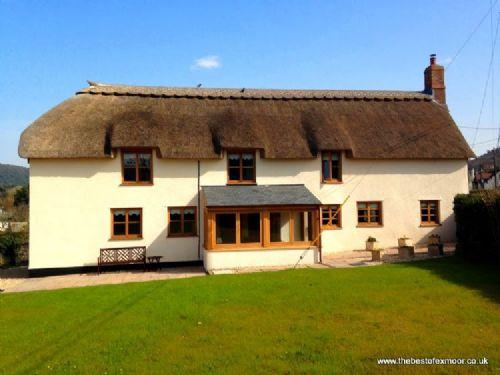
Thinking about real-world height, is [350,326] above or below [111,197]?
below

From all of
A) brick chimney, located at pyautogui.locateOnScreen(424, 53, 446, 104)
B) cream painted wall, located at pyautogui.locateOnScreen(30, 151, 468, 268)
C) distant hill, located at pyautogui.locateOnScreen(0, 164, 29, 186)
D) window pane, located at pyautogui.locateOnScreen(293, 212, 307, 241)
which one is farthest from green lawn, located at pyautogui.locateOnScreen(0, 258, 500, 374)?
distant hill, located at pyautogui.locateOnScreen(0, 164, 29, 186)

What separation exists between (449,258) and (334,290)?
7.45 meters

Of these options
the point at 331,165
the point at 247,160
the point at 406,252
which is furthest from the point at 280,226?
the point at 406,252

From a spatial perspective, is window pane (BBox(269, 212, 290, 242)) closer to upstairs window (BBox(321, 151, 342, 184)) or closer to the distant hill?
upstairs window (BBox(321, 151, 342, 184))

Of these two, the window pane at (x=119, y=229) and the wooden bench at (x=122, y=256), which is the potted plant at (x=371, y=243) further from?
the window pane at (x=119, y=229)

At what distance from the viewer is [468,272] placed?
44.6 feet

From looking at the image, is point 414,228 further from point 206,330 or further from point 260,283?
point 206,330

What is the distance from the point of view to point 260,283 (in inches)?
521

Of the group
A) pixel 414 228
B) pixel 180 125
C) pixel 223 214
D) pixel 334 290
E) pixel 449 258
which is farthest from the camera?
pixel 414 228

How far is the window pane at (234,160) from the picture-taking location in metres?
19.4

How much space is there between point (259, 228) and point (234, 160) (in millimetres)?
3861

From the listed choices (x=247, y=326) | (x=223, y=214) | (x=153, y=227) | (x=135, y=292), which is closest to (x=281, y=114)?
(x=223, y=214)

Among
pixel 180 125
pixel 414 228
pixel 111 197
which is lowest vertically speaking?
pixel 414 228

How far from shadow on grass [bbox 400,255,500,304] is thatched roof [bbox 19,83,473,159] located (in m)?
6.82
